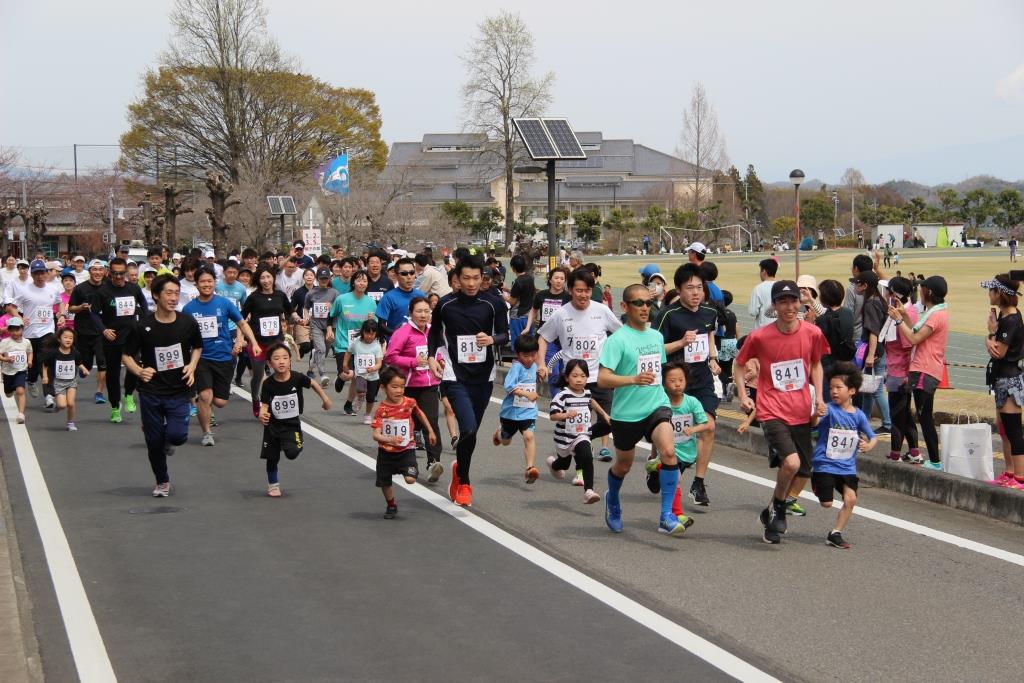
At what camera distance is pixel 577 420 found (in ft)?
33.2

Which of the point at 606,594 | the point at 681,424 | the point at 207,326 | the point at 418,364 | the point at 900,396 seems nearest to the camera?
the point at 606,594

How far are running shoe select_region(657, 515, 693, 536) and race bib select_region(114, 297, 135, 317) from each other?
9.33 metres

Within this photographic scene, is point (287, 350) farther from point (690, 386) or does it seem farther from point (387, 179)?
point (387, 179)

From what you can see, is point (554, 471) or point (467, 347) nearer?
point (467, 347)

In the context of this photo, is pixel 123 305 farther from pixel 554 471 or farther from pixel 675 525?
pixel 675 525

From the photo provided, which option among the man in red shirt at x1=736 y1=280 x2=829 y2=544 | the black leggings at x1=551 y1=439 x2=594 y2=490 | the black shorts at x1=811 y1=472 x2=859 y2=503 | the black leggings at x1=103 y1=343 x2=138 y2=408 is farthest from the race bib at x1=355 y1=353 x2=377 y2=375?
the black shorts at x1=811 y1=472 x2=859 y2=503

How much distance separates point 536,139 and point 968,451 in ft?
44.5

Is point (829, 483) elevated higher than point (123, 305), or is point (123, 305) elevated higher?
point (123, 305)

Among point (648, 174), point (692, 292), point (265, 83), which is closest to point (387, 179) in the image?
point (265, 83)

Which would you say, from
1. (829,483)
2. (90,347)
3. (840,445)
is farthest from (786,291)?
(90,347)

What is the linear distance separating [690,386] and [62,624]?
5.34m

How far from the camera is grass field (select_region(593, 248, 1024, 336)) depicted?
3594cm

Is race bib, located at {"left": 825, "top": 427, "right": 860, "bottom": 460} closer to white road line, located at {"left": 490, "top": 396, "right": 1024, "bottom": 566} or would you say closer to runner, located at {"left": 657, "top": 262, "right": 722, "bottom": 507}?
white road line, located at {"left": 490, "top": 396, "right": 1024, "bottom": 566}

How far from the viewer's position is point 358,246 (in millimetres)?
62125
